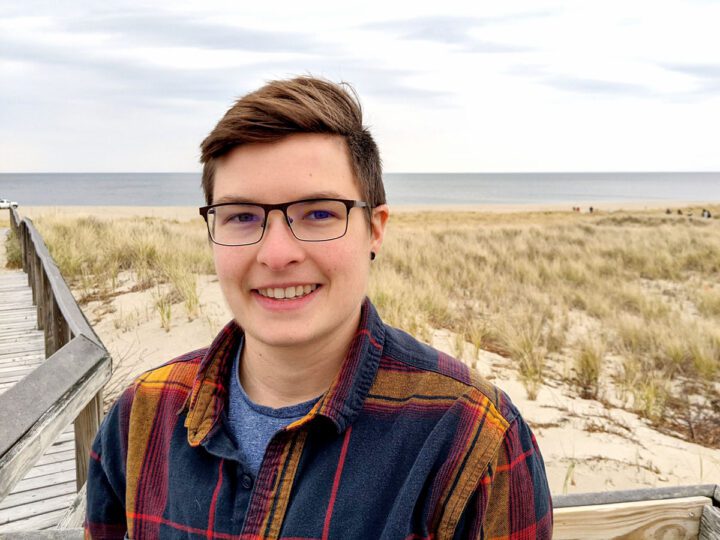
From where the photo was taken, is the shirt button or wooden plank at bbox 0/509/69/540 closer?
the shirt button

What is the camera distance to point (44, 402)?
1843mm

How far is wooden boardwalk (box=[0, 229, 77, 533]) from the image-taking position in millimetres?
2979

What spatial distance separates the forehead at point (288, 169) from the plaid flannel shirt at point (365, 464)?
0.34m

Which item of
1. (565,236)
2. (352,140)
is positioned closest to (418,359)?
(352,140)

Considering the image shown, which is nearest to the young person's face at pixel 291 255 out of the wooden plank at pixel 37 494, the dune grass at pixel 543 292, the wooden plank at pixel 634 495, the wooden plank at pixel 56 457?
the wooden plank at pixel 634 495

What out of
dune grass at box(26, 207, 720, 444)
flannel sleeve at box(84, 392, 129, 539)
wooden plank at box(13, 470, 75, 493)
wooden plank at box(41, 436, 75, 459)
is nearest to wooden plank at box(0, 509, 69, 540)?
wooden plank at box(13, 470, 75, 493)

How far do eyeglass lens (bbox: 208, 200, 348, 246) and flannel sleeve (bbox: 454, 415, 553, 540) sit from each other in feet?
1.97

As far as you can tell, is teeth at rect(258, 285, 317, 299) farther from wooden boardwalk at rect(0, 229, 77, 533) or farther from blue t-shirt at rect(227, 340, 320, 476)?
wooden boardwalk at rect(0, 229, 77, 533)

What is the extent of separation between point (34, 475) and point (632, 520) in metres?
3.26

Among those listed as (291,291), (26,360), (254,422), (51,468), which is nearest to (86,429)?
(51,468)

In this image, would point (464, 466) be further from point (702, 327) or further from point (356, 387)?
point (702, 327)

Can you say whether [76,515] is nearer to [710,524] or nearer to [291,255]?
[291,255]

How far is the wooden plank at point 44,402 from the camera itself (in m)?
1.62

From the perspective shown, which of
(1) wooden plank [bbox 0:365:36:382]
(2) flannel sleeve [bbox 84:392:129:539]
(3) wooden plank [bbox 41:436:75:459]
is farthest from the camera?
(1) wooden plank [bbox 0:365:36:382]
